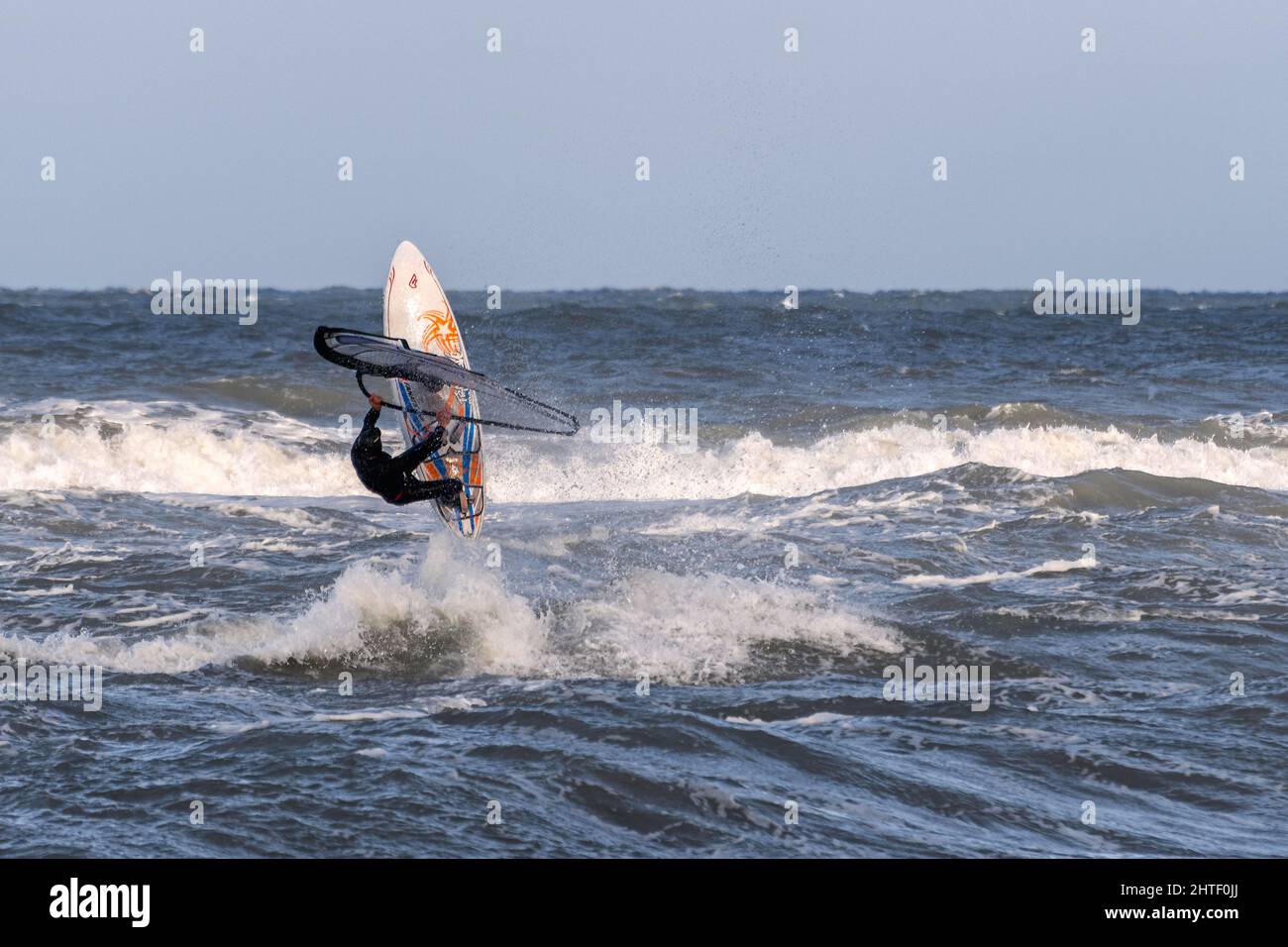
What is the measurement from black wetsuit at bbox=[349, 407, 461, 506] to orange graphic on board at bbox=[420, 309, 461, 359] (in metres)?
2.49

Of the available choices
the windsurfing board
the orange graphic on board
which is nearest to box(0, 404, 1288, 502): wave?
the orange graphic on board

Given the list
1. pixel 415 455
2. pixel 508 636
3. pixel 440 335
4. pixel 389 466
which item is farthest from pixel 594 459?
pixel 508 636

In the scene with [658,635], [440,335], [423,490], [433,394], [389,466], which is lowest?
[658,635]

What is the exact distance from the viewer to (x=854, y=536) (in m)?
12.3

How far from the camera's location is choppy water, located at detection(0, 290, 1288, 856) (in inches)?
229

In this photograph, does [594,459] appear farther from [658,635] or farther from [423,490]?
[658,635]

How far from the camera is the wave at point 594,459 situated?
53.5 feet

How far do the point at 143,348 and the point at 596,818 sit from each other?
22314 mm

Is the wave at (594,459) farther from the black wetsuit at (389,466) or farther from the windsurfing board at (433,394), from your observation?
the black wetsuit at (389,466)

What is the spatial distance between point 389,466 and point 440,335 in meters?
3.20

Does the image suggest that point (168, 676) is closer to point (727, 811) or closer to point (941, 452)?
point (727, 811)

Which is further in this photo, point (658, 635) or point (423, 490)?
point (423, 490)

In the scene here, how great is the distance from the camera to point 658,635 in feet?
28.7
